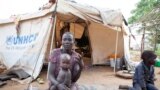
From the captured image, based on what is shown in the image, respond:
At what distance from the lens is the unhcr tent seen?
24.6ft

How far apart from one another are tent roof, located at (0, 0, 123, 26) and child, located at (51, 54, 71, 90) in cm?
377

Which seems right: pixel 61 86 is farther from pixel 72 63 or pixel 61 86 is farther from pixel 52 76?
pixel 72 63

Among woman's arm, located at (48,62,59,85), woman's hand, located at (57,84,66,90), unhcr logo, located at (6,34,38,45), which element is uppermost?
unhcr logo, located at (6,34,38,45)

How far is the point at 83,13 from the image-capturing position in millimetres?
7766

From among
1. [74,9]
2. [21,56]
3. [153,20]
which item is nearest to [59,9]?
[74,9]

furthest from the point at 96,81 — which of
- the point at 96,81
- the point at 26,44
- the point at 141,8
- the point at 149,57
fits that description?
the point at 141,8

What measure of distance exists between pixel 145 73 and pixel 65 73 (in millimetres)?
1434

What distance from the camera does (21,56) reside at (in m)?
8.03

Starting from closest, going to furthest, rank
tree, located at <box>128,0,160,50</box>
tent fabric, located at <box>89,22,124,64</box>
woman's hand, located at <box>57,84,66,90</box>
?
woman's hand, located at <box>57,84,66,90</box>
tent fabric, located at <box>89,22,124,64</box>
tree, located at <box>128,0,160,50</box>

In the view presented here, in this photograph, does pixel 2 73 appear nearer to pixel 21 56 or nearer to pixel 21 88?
pixel 21 56

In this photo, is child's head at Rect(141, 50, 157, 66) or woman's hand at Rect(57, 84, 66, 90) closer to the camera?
woman's hand at Rect(57, 84, 66, 90)

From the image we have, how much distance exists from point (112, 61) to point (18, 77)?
3474mm

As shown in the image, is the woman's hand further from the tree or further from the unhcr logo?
the tree

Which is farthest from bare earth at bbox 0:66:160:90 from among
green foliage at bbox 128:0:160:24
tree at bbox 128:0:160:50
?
green foliage at bbox 128:0:160:24
